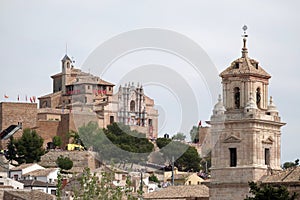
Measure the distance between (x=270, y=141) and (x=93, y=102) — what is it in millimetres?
99917

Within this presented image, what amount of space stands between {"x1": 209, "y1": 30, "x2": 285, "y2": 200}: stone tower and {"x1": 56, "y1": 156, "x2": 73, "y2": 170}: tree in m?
55.6

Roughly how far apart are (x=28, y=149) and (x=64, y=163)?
834cm

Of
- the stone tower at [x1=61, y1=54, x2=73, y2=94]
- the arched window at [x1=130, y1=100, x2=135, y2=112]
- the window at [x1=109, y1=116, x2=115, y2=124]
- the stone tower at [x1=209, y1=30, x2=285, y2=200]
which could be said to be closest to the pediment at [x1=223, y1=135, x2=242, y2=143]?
the stone tower at [x1=209, y1=30, x2=285, y2=200]

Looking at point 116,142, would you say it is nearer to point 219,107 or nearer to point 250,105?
point 219,107

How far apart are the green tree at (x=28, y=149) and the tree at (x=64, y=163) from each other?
357cm

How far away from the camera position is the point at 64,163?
116m

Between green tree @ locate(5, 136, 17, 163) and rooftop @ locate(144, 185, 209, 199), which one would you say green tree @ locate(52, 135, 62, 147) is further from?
rooftop @ locate(144, 185, 209, 199)

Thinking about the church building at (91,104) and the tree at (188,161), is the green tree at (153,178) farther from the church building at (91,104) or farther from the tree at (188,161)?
the church building at (91,104)

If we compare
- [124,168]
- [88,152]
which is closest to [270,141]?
[124,168]

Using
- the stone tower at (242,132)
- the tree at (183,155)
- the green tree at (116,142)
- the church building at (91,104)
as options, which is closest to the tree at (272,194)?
the stone tower at (242,132)

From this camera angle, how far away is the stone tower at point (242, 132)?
194 ft

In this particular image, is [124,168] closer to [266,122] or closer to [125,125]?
[125,125]

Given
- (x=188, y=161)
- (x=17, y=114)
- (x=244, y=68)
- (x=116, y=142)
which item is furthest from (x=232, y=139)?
(x=17, y=114)

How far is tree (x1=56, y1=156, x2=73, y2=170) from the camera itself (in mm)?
115338
